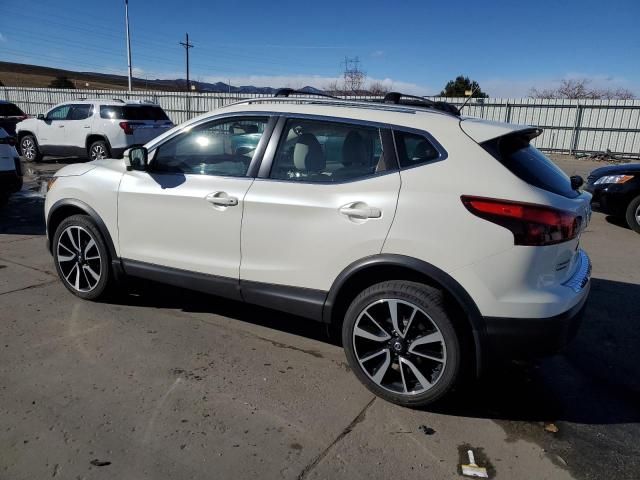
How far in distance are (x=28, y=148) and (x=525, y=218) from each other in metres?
15.4

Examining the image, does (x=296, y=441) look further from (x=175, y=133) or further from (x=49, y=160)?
(x=49, y=160)

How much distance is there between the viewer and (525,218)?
8.46 ft

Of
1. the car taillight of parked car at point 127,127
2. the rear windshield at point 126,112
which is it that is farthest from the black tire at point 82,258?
the rear windshield at point 126,112

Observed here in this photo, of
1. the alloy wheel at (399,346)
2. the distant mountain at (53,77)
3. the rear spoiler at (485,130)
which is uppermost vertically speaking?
the distant mountain at (53,77)

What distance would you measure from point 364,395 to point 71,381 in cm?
185

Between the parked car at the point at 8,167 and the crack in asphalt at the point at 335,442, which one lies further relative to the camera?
the parked car at the point at 8,167

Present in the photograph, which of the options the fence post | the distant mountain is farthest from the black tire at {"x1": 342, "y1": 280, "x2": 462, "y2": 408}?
the distant mountain

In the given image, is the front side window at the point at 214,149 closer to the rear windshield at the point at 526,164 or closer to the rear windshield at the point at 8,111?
the rear windshield at the point at 526,164

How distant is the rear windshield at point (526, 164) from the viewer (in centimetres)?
278

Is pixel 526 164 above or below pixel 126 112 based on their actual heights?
below

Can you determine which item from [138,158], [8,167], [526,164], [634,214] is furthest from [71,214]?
[634,214]

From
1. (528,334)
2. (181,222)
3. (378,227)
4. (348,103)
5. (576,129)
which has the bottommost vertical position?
(528,334)

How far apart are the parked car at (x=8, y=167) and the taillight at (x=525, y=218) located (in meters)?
7.41

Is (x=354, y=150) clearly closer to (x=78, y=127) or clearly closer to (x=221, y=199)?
(x=221, y=199)
